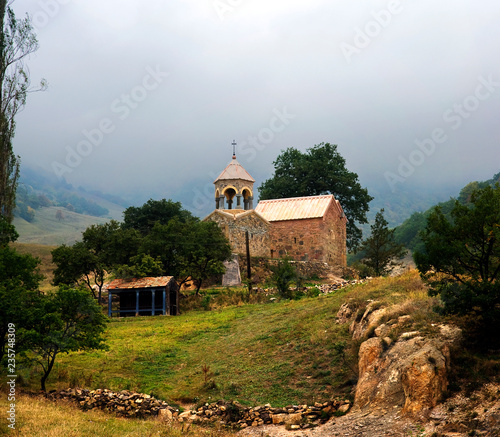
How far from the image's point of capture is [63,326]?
705 inches

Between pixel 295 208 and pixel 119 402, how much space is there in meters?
32.1

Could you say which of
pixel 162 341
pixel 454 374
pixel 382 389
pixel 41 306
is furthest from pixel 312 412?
pixel 162 341

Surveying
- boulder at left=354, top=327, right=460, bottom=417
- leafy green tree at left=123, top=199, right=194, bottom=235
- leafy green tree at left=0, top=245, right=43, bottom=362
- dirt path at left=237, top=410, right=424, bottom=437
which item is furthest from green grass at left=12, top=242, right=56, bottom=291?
boulder at left=354, top=327, right=460, bottom=417

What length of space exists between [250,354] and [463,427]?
1015 centimetres

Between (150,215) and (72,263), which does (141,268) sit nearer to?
(72,263)

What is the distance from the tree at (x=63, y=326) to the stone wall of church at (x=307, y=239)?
2782cm

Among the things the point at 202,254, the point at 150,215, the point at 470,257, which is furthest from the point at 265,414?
the point at 150,215

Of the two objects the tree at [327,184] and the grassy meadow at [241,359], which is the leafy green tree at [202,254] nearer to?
the grassy meadow at [241,359]

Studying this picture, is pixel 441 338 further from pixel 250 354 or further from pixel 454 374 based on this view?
pixel 250 354

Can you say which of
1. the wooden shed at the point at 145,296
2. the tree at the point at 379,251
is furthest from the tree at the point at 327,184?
the wooden shed at the point at 145,296

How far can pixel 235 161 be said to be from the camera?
48.7m

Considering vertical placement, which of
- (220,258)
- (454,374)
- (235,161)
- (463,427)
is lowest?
(463,427)

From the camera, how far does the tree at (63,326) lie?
56.0 feet

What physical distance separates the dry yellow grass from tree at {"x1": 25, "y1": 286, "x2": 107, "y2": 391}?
2.09m
